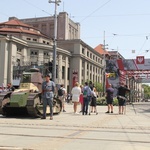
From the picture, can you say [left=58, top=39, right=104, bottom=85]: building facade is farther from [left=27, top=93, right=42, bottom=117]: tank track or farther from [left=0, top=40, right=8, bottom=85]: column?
[left=27, top=93, right=42, bottom=117]: tank track

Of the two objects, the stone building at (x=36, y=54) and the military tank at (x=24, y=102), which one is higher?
the stone building at (x=36, y=54)

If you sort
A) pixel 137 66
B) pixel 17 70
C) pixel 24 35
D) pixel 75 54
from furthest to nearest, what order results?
pixel 75 54 < pixel 24 35 < pixel 17 70 < pixel 137 66

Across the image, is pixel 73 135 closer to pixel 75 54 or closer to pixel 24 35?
pixel 24 35

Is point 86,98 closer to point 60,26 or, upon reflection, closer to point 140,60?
point 140,60

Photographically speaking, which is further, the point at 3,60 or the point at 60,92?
the point at 3,60

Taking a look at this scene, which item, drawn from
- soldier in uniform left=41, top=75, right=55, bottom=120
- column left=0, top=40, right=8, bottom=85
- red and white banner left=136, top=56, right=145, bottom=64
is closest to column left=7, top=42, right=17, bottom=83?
column left=0, top=40, right=8, bottom=85

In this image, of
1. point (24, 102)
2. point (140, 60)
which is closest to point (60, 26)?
point (140, 60)

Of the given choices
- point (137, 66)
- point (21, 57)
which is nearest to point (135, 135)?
point (137, 66)

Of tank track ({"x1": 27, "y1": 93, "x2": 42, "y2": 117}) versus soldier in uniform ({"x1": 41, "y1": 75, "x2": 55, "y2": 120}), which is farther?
tank track ({"x1": 27, "y1": 93, "x2": 42, "y2": 117})

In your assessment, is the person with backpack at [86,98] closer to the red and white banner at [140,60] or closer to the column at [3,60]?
the red and white banner at [140,60]

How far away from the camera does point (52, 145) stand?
23.1 feet

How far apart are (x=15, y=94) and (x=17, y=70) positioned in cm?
4329

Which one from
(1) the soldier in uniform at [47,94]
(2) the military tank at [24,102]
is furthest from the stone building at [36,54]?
(1) the soldier in uniform at [47,94]

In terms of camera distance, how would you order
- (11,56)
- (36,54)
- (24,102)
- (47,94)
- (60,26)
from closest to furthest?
(47,94), (24,102), (11,56), (36,54), (60,26)
